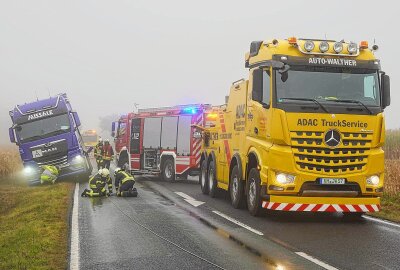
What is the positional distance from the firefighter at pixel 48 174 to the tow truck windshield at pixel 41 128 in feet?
4.19

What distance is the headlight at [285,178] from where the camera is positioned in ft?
30.6

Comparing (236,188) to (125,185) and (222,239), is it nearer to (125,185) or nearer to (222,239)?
(125,185)

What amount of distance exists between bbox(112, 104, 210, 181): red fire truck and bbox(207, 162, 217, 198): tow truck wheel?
2285mm

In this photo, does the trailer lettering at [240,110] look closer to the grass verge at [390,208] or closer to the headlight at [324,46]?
the headlight at [324,46]

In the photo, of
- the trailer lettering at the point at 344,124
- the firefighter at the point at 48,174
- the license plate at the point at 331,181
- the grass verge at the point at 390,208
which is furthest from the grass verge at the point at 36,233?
the grass verge at the point at 390,208

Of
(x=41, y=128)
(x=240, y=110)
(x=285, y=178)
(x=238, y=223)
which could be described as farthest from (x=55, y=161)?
(x=285, y=178)

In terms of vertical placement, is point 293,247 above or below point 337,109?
below

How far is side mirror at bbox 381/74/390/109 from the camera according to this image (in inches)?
379

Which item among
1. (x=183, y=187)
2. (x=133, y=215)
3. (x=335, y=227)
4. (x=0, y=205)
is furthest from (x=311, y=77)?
(x=0, y=205)

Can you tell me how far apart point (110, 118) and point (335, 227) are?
169 metres

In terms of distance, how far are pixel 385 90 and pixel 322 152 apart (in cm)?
180

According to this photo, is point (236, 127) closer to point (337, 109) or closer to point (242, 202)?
point (242, 202)

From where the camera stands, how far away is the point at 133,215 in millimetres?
10484

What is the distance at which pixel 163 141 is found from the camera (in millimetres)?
20031
